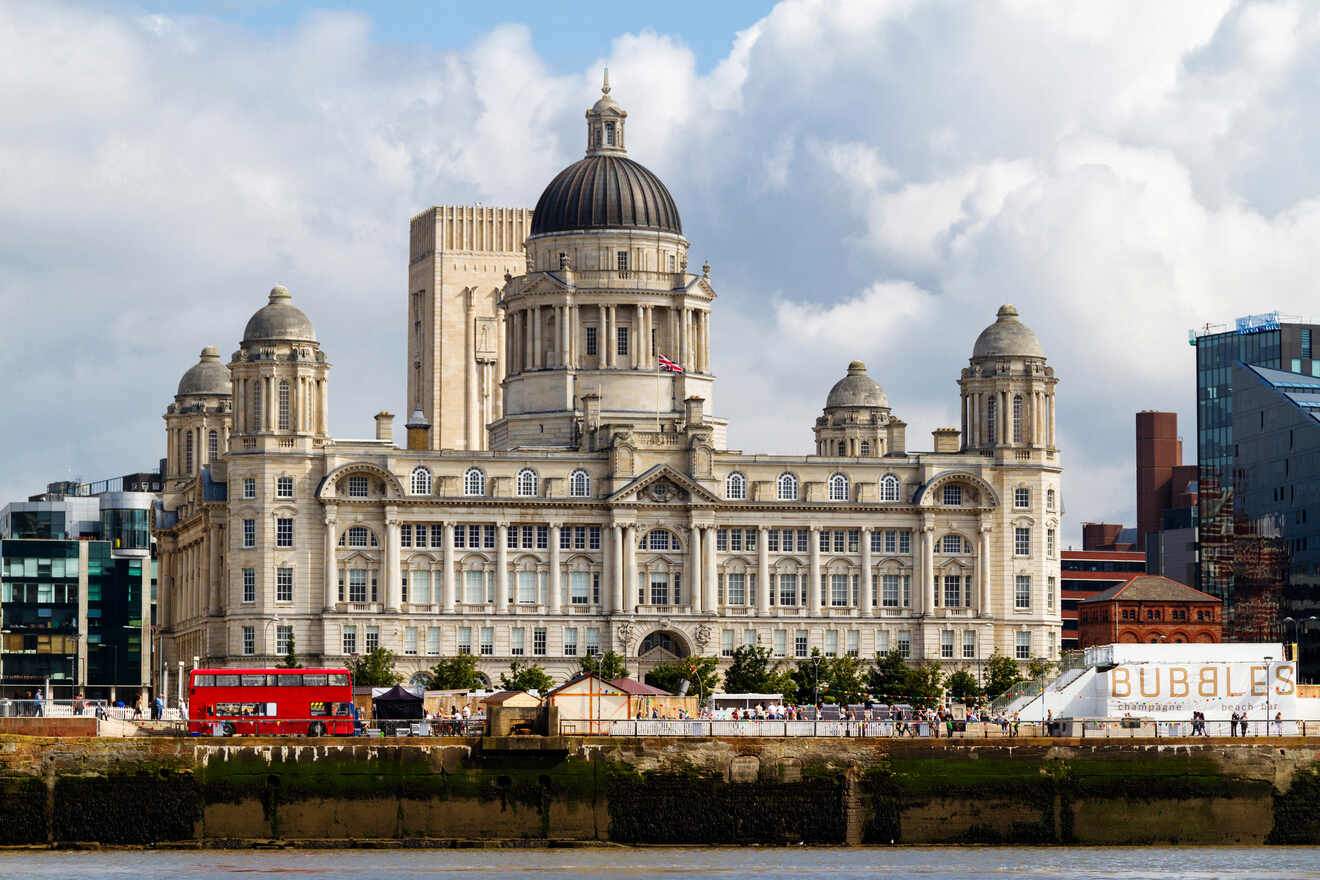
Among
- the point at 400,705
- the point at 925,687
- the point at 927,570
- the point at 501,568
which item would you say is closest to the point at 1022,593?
the point at 927,570

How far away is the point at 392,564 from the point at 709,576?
19003 millimetres

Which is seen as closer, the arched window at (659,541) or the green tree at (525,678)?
the green tree at (525,678)

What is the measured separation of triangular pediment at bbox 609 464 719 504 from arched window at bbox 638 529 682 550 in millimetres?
1920

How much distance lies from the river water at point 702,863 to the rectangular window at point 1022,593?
73960mm

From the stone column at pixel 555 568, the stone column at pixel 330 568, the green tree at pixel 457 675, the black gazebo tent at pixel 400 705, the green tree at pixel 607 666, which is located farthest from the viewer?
the stone column at pixel 555 568

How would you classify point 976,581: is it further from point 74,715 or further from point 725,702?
point 74,715

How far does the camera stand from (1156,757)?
4700 inches

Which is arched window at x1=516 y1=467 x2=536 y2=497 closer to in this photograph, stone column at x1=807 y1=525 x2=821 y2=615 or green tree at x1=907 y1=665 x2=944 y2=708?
stone column at x1=807 y1=525 x2=821 y2=615

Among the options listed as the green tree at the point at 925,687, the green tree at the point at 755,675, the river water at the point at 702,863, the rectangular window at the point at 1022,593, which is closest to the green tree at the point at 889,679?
the green tree at the point at 925,687

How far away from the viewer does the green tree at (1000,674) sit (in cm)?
18006

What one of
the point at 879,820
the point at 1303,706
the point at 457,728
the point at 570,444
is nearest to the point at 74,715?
the point at 457,728

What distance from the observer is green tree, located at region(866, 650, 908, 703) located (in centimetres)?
17650

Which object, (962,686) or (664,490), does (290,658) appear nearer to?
(664,490)

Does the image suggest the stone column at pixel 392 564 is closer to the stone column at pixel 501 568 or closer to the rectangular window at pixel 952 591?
the stone column at pixel 501 568
